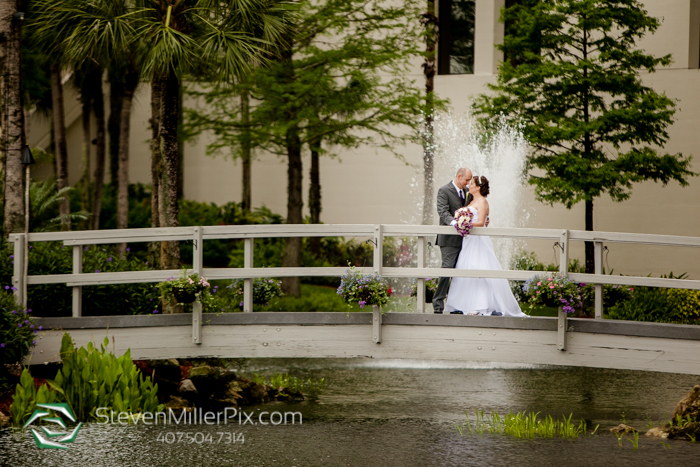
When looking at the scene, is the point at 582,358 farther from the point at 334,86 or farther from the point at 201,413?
the point at 334,86

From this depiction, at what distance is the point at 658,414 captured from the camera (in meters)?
10.2

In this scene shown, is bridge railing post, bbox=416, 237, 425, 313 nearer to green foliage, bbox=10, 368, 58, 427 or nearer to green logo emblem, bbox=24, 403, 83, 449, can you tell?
green logo emblem, bbox=24, 403, 83, 449

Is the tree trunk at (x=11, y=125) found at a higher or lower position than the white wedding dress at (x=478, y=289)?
higher

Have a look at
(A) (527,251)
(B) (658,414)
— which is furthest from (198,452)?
(A) (527,251)

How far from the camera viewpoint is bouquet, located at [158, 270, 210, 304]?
9641 mm

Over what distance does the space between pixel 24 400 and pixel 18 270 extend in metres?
1.75

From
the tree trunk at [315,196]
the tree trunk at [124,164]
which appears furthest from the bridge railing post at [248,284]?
the tree trunk at [124,164]

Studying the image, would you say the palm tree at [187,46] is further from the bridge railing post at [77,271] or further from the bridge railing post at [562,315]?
the bridge railing post at [562,315]

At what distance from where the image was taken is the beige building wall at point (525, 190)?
22047 millimetres

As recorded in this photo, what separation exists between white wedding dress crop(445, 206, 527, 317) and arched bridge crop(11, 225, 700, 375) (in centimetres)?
56

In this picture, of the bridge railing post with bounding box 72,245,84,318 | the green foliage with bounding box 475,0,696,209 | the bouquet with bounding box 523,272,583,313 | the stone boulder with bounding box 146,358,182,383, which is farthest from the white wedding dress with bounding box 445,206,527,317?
the green foliage with bounding box 475,0,696,209

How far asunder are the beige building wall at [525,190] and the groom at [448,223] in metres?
8.84

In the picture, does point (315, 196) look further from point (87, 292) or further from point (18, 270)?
point (18, 270)

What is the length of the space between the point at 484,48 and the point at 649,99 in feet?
25.2
